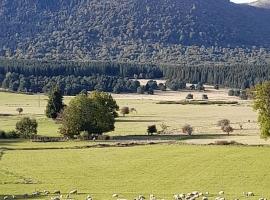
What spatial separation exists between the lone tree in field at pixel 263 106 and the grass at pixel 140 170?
641cm

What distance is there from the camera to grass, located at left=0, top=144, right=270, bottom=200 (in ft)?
177

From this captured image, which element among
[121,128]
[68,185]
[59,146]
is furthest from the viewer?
[121,128]

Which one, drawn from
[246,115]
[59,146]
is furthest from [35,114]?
[59,146]

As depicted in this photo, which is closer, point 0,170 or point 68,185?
point 68,185

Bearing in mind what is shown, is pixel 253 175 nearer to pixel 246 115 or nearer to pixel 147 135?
pixel 147 135

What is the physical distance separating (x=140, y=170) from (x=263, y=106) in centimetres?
3145

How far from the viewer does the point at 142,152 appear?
8244cm

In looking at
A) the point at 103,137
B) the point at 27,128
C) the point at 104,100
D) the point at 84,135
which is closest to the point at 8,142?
the point at 27,128

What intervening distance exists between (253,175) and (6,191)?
71.9 ft

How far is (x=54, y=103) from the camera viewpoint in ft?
435

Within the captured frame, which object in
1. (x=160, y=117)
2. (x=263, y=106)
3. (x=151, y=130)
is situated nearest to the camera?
(x=263, y=106)

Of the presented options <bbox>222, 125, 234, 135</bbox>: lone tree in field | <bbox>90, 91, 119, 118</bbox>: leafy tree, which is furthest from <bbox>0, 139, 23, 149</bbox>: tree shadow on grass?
<bbox>222, 125, 234, 135</bbox>: lone tree in field

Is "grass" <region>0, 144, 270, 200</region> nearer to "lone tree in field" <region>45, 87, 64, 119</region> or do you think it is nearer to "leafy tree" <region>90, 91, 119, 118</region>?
"leafy tree" <region>90, 91, 119, 118</region>

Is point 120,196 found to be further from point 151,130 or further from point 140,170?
point 151,130
